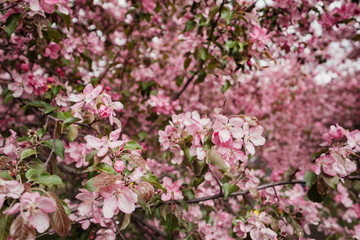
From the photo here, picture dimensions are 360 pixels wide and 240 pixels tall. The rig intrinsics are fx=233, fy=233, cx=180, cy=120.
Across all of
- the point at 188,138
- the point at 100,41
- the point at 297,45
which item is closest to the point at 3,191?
the point at 188,138

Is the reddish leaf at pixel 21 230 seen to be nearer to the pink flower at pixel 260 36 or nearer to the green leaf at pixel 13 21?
the green leaf at pixel 13 21

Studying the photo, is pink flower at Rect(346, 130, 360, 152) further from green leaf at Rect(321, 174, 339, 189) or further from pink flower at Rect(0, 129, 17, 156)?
pink flower at Rect(0, 129, 17, 156)

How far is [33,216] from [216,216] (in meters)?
2.26

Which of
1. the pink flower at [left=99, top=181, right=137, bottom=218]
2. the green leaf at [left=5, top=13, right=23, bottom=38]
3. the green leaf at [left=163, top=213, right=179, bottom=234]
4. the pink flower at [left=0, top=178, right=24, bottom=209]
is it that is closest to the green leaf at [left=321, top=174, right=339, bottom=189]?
the green leaf at [left=163, top=213, right=179, bottom=234]

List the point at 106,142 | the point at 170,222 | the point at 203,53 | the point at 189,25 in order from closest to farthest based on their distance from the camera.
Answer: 1. the point at 106,142
2. the point at 170,222
3. the point at 203,53
4. the point at 189,25

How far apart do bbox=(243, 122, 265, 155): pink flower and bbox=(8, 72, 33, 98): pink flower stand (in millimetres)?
1532

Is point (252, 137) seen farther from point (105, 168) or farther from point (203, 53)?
point (203, 53)

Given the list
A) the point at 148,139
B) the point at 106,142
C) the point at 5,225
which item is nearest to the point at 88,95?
the point at 106,142

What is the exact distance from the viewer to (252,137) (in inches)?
46.2

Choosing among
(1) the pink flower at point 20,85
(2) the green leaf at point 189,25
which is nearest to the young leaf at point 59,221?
(1) the pink flower at point 20,85

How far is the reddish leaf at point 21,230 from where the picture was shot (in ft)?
2.26

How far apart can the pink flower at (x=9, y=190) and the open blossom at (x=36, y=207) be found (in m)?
0.03

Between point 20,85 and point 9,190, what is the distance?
3.99ft

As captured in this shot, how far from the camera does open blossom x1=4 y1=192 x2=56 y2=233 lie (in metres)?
0.73
